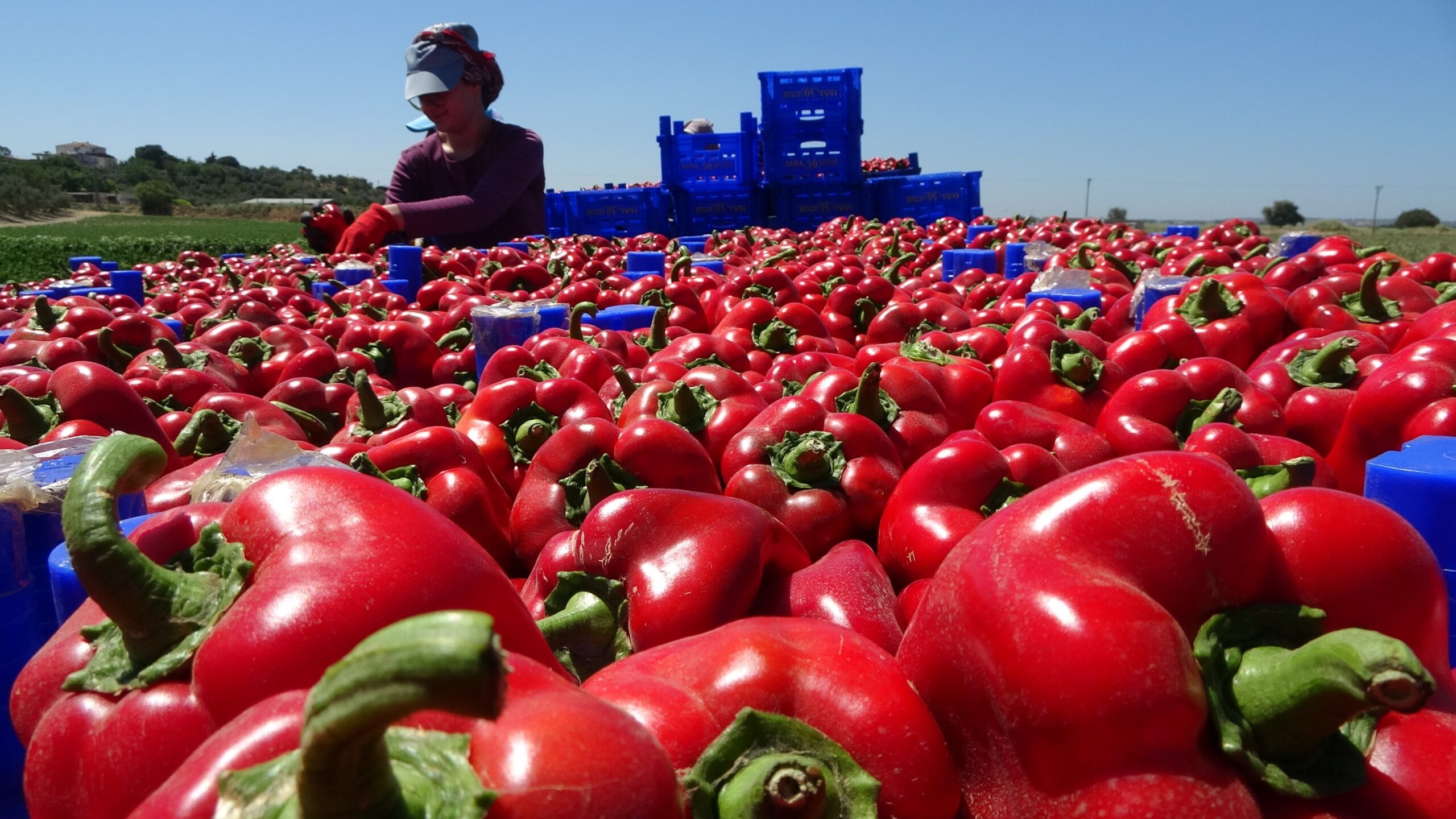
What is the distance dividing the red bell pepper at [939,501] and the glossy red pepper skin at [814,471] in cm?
10

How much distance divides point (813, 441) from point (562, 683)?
4.55ft

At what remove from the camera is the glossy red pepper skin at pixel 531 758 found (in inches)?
29.2

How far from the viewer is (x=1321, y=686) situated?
88 cm

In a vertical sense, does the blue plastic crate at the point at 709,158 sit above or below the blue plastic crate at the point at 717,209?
above

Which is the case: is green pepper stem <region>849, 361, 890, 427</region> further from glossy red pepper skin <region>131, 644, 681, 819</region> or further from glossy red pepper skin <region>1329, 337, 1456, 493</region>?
glossy red pepper skin <region>131, 644, 681, 819</region>

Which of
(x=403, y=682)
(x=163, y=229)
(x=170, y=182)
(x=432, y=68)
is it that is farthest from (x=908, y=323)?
(x=170, y=182)

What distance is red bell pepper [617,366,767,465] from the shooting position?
2504mm

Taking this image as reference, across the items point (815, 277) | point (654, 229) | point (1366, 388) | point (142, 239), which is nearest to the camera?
point (1366, 388)

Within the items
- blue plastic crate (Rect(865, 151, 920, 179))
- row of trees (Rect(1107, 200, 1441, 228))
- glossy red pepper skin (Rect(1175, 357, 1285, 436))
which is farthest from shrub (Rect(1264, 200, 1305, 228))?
glossy red pepper skin (Rect(1175, 357, 1285, 436))

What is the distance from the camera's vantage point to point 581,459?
87.0 inches

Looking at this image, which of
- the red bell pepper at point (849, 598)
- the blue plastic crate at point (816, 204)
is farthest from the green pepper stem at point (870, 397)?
the blue plastic crate at point (816, 204)

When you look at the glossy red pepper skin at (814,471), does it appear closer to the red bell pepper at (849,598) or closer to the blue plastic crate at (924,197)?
the red bell pepper at (849,598)

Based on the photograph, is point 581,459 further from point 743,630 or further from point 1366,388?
point 1366,388

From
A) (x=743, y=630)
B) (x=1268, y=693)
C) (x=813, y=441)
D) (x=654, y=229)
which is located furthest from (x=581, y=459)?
(x=654, y=229)
